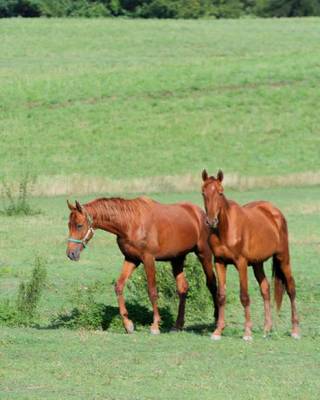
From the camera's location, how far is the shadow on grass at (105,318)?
16.7 meters

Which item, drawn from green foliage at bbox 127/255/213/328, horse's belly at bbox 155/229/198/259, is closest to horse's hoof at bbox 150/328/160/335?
horse's belly at bbox 155/229/198/259

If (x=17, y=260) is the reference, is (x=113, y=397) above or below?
above

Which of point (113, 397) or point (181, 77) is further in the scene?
point (181, 77)

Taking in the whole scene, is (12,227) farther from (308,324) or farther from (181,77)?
(181,77)

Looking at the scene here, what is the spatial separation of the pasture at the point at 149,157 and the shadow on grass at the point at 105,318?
0.66 ft

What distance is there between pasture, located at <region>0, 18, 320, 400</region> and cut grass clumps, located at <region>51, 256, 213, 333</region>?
0.16m

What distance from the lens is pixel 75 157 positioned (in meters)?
43.6

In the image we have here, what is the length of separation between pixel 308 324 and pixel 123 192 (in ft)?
60.8

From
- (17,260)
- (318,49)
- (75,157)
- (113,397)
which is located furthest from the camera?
(318,49)

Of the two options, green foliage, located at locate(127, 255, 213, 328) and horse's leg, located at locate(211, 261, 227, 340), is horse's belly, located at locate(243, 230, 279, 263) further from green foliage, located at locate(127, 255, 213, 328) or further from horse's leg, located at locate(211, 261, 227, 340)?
green foliage, located at locate(127, 255, 213, 328)

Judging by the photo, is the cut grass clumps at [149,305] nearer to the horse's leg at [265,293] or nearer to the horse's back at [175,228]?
the horse's back at [175,228]

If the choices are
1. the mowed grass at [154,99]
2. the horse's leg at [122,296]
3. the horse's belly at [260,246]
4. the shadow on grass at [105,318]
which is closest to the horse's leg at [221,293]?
the horse's belly at [260,246]

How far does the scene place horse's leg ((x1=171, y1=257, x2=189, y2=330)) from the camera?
16.8 metres

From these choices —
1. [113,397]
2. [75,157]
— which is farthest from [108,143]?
[113,397]
